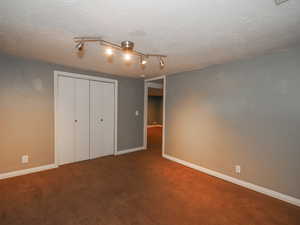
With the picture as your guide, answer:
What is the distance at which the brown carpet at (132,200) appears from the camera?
1.88 meters

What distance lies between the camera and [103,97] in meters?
4.09

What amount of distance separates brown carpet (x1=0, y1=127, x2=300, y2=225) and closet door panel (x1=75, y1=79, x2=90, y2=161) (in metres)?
0.60

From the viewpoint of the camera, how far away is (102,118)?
4.12 meters

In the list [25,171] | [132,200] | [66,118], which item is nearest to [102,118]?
[66,118]

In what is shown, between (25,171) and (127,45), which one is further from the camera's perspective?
(25,171)

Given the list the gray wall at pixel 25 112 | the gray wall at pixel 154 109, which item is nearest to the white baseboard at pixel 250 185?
the gray wall at pixel 25 112

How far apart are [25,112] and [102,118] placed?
1.62 metres

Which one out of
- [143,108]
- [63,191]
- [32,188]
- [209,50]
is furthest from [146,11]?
[143,108]

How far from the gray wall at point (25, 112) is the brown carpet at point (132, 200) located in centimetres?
43

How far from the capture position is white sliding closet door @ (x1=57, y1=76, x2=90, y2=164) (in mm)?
3471

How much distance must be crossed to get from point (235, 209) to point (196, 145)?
151cm

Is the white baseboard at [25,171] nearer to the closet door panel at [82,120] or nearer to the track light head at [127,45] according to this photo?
the closet door panel at [82,120]

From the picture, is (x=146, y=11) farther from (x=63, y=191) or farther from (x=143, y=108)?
(x=143, y=108)

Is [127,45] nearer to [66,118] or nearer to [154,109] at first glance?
[66,118]
